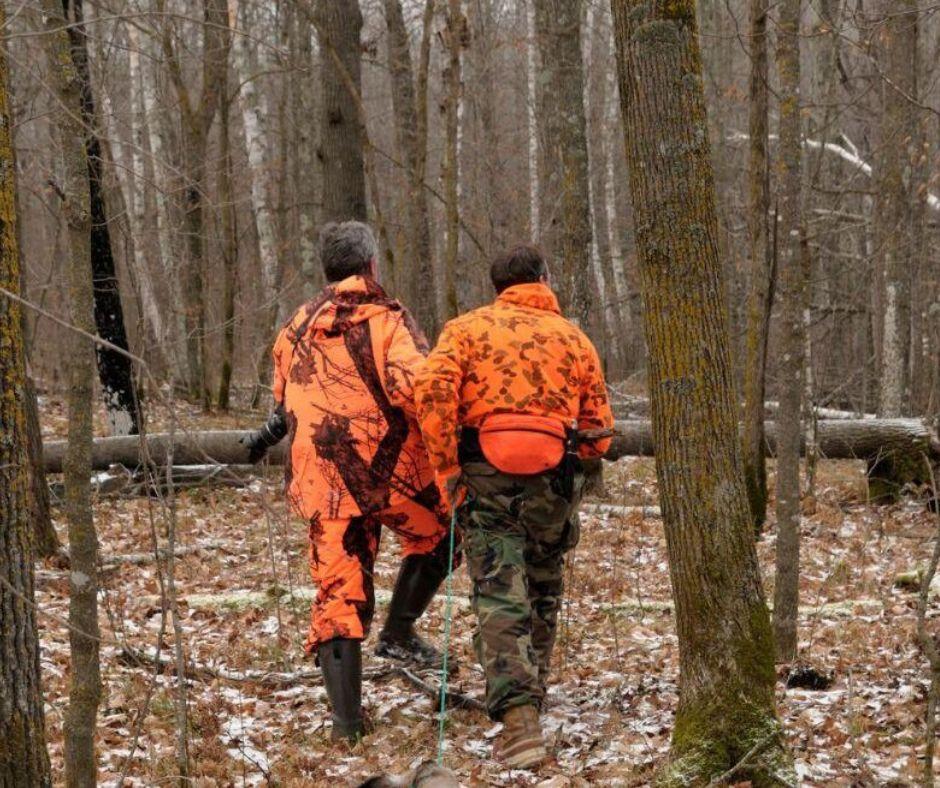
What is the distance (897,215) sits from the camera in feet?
44.4

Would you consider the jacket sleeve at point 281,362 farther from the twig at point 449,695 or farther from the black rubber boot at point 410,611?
the twig at point 449,695

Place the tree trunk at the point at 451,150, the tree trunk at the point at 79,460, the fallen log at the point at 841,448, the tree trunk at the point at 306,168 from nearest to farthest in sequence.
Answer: the tree trunk at the point at 79,460 → the fallen log at the point at 841,448 → the tree trunk at the point at 451,150 → the tree trunk at the point at 306,168

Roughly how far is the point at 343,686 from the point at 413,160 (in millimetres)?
7512

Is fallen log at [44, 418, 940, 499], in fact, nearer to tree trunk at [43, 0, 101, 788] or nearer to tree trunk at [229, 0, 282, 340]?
tree trunk at [229, 0, 282, 340]

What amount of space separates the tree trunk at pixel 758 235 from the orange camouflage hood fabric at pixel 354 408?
8.07 ft

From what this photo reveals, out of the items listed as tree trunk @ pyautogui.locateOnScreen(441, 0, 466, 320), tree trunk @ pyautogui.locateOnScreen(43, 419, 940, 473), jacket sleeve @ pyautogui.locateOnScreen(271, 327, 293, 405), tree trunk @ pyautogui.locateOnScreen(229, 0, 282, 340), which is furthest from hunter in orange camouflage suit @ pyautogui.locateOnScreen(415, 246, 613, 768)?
tree trunk @ pyautogui.locateOnScreen(229, 0, 282, 340)

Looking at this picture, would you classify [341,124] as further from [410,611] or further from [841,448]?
[841,448]

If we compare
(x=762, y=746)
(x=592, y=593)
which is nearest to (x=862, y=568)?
(x=592, y=593)

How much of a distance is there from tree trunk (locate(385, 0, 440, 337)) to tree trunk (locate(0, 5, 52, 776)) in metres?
8.11

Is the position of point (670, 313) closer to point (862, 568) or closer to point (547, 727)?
point (547, 727)

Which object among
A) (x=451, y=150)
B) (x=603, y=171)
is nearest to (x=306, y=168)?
(x=451, y=150)

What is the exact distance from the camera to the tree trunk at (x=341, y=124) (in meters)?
10.0

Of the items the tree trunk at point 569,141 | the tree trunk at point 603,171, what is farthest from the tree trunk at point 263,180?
the tree trunk at point 603,171

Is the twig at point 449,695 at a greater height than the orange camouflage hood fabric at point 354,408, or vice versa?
the orange camouflage hood fabric at point 354,408
